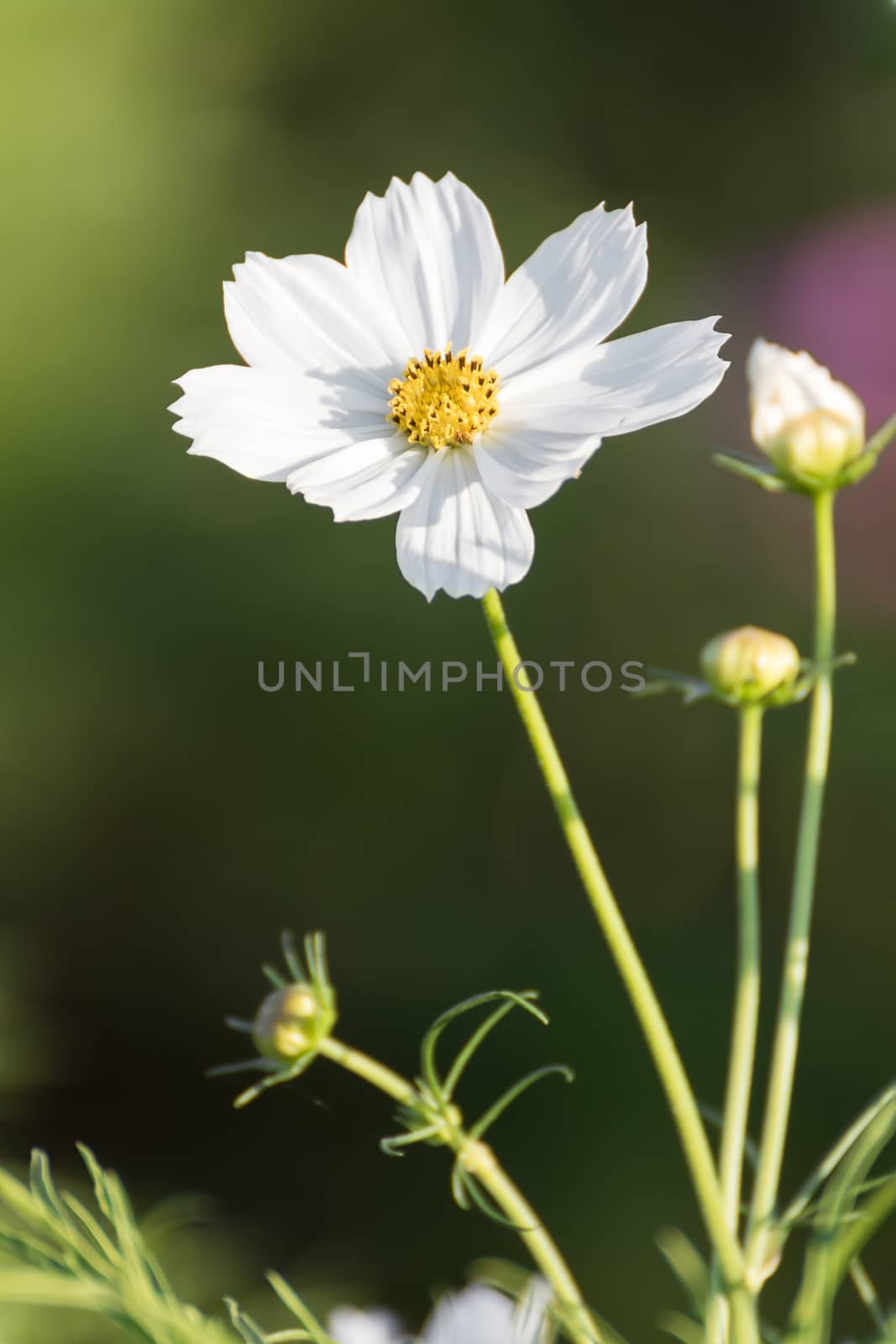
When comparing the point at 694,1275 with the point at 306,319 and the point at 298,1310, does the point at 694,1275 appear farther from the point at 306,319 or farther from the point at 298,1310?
the point at 306,319

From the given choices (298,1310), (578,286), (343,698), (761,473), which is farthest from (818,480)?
(343,698)

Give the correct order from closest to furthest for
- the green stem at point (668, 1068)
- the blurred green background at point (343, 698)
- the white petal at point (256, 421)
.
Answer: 1. the green stem at point (668, 1068)
2. the white petal at point (256, 421)
3. the blurred green background at point (343, 698)

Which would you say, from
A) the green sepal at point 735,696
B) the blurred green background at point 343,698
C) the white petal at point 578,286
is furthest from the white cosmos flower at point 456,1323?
the blurred green background at point 343,698

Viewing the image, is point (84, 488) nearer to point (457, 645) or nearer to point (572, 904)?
point (457, 645)

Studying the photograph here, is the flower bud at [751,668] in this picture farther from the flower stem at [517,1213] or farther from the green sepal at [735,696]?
the flower stem at [517,1213]

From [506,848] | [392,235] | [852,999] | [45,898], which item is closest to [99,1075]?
[45,898]
